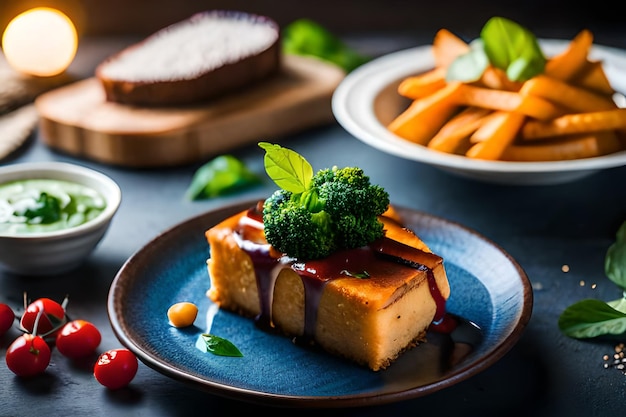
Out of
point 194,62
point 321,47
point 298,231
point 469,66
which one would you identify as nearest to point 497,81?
point 469,66

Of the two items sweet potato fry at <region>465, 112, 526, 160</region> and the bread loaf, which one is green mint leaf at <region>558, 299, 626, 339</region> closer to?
sweet potato fry at <region>465, 112, 526, 160</region>

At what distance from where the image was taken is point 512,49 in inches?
149

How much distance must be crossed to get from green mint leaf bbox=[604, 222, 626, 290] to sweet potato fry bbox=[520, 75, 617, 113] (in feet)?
2.42

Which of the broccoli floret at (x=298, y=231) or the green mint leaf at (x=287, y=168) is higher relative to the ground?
the green mint leaf at (x=287, y=168)

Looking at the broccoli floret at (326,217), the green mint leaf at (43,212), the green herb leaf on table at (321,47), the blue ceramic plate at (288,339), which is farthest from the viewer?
the green herb leaf on table at (321,47)

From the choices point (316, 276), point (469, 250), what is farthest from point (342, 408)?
point (469, 250)

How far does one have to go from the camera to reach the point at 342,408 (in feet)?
8.31

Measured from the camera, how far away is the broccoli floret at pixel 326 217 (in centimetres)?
267

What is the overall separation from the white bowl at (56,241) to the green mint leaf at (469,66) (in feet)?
5.00

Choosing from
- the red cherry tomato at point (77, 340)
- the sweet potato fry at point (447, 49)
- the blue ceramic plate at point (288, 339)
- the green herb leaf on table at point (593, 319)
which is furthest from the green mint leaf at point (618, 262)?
the red cherry tomato at point (77, 340)

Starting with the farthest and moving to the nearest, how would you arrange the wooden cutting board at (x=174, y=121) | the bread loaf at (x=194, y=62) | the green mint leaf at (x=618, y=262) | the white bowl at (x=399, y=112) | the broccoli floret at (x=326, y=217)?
1. the bread loaf at (x=194, y=62)
2. the wooden cutting board at (x=174, y=121)
3. the white bowl at (x=399, y=112)
4. the green mint leaf at (x=618, y=262)
5. the broccoli floret at (x=326, y=217)

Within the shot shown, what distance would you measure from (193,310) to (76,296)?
0.58 meters

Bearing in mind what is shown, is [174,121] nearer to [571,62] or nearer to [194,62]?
[194,62]

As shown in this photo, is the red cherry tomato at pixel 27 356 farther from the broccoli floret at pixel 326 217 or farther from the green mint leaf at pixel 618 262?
the green mint leaf at pixel 618 262
